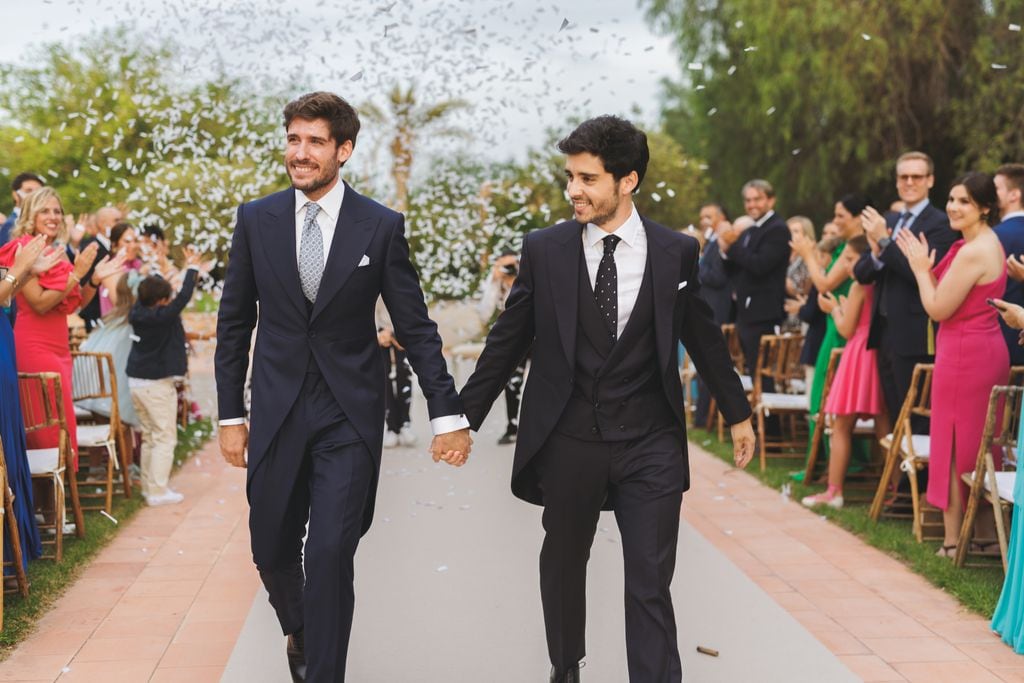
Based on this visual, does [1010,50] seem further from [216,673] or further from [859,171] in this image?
[216,673]

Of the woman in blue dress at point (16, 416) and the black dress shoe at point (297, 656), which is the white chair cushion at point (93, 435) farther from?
the black dress shoe at point (297, 656)

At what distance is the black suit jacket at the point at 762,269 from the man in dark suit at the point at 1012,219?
304 cm

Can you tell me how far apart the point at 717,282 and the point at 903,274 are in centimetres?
Result: 413

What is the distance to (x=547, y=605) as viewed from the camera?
4.32 metres

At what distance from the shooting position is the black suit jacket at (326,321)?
4.12 metres

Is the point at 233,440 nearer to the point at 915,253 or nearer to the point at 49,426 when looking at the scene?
the point at 49,426

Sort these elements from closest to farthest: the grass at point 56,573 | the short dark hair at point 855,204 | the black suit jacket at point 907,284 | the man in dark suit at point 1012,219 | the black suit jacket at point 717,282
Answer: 1. the grass at point 56,573
2. the man in dark suit at point 1012,219
3. the black suit jacket at point 907,284
4. the short dark hair at point 855,204
5. the black suit jacket at point 717,282

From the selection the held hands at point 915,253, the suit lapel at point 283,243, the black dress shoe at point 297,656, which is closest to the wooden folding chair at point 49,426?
the black dress shoe at point 297,656

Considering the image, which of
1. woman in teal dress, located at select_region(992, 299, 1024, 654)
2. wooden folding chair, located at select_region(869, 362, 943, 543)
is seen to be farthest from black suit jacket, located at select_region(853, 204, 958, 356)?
woman in teal dress, located at select_region(992, 299, 1024, 654)

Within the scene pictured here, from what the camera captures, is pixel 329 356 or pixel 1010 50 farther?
pixel 1010 50

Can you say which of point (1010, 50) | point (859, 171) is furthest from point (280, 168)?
point (859, 171)

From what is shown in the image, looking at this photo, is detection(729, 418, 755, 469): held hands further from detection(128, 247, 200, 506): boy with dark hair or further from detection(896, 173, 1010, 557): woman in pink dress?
detection(128, 247, 200, 506): boy with dark hair

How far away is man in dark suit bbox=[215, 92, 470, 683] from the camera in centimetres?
405

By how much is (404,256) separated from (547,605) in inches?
53.7
